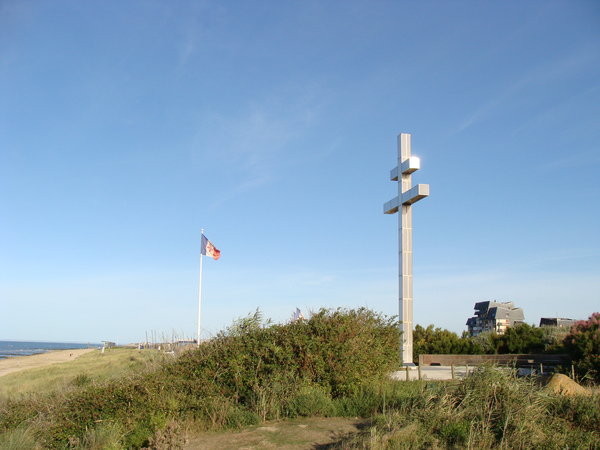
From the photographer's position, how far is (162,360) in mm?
12953

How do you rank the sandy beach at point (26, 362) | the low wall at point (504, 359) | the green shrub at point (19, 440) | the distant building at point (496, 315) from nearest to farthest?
the green shrub at point (19, 440) < the low wall at point (504, 359) < the sandy beach at point (26, 362) < the distant building at point (496, 315)

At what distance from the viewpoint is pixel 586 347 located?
15.5m

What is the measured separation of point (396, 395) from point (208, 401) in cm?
340

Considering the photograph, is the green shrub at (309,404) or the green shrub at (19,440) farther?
the green shrub at (309,404)

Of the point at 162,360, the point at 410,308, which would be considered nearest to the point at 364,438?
the point at 162,360

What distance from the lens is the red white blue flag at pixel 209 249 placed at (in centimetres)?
2322

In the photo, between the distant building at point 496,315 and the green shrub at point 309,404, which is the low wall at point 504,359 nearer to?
the green shrub at point 309,404

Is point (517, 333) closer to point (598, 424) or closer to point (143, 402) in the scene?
point (598, 424)

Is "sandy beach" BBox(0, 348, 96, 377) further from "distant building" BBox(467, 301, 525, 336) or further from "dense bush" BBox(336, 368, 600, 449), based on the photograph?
"distant building" BBox(467, 301, 525, 336)

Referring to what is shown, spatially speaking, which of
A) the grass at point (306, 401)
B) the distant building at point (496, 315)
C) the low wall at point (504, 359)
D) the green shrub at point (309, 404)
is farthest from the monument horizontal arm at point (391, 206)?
the distant building at point (496, 315)

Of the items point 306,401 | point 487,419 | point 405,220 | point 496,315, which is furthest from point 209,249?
point 496,315

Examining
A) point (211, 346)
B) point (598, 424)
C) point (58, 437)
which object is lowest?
point (58, 437)

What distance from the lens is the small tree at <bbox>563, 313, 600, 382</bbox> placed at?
1505 cm

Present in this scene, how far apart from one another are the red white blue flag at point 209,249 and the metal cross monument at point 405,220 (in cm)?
736
